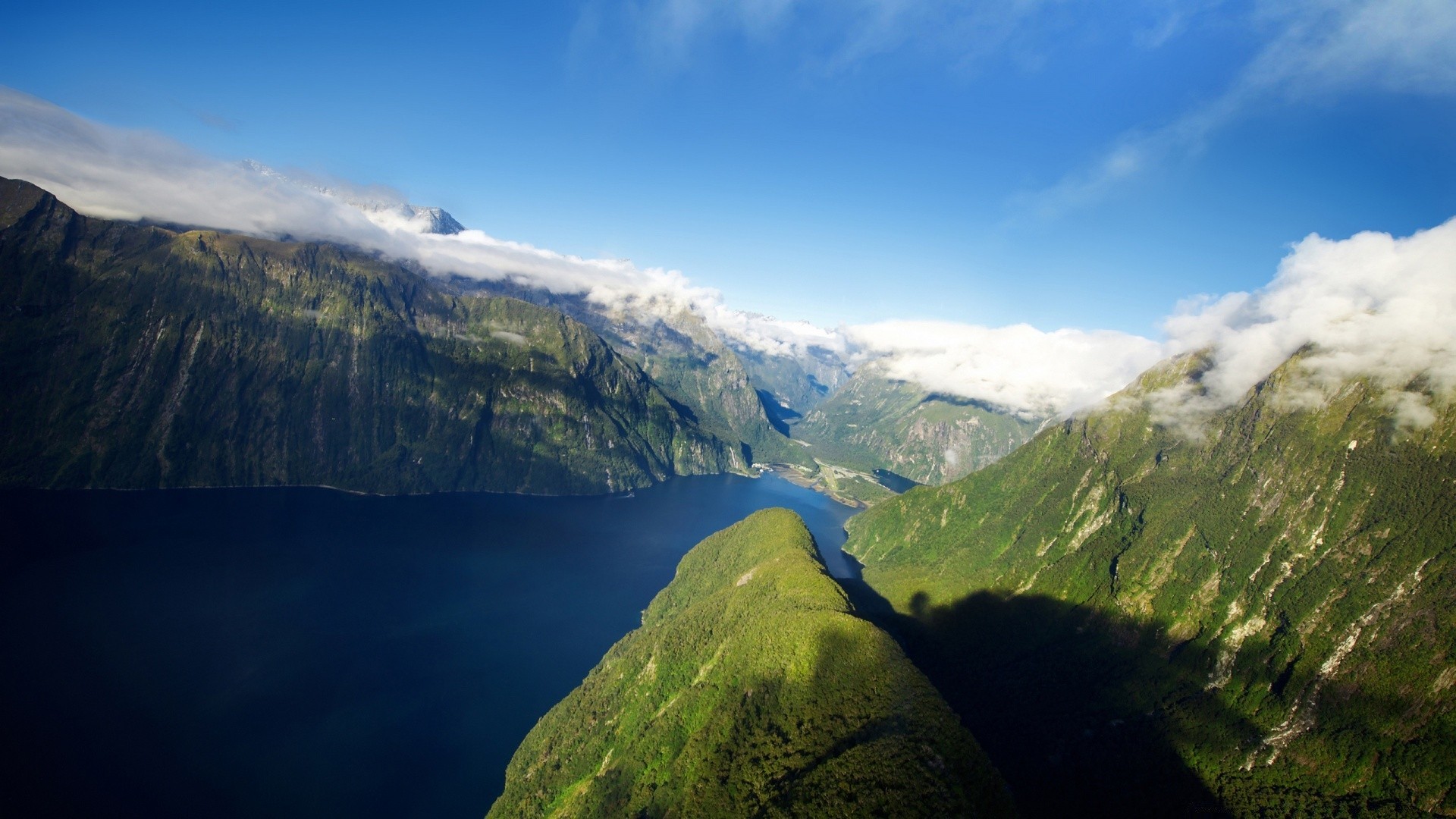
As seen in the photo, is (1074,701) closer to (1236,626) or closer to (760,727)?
(1236,626)

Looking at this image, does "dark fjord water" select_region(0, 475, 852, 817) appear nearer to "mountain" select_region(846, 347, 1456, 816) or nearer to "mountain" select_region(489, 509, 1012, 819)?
"mountain" select_region(489, 509, 1012, 819)

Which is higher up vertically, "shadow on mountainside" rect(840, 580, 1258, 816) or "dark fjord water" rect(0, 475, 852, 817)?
"shadow on mountainside" rect(840, 580, 1258, 816)

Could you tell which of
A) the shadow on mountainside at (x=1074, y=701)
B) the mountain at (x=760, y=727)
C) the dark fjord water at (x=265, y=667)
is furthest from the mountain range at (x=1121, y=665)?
the dark fjord water at (x=265, y=667)

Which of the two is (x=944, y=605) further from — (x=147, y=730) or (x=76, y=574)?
(x=76, y=574)

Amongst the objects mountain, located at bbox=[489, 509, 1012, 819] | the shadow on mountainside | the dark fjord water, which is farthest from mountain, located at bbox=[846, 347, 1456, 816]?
the dark fjord water

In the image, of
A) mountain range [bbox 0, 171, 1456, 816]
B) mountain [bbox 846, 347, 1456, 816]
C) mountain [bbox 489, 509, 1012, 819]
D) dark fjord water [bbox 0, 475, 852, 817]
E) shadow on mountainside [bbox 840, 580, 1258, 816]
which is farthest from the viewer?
dark fjord water [bbox 0, 475, 852, 817]
